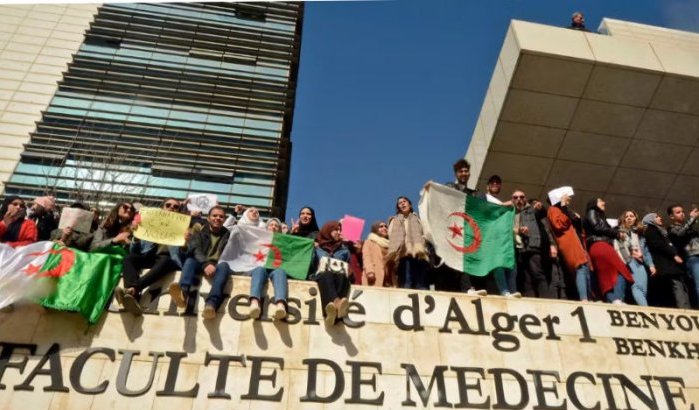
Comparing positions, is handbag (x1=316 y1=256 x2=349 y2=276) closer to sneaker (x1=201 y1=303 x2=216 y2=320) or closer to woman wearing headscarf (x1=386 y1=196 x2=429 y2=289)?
woman wearing headscarf (x1=386 y1=196 x2=429 y2=289)

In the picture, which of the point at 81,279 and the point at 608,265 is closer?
the point at 81,279

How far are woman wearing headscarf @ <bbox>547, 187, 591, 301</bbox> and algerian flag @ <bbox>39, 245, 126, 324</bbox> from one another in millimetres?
5825

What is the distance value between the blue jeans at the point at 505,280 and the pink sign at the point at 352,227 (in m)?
2.43

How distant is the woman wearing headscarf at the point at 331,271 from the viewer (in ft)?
19.8

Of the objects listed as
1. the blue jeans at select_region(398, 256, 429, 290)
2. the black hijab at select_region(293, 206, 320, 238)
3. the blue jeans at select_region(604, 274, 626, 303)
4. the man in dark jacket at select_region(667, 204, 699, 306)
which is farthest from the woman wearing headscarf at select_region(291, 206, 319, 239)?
the man in dark jacket at select_region(667, 204, 699, 306)

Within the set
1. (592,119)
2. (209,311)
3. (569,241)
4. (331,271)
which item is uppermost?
(592,119)

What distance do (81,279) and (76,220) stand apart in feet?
3.99

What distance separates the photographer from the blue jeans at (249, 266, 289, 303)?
20.2 ft

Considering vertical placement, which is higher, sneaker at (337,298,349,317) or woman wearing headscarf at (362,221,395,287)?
woman wearing headscarf at (362,221,395,287)

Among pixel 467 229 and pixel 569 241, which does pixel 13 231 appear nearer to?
pixel 467 229

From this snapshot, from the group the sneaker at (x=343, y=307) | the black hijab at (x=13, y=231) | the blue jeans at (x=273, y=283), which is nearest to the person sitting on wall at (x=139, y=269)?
the blue jeans at (x=273, y=283)

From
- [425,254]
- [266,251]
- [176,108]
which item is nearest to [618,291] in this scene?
[425,254]

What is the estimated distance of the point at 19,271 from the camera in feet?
19.1

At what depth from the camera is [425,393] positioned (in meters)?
5.63
